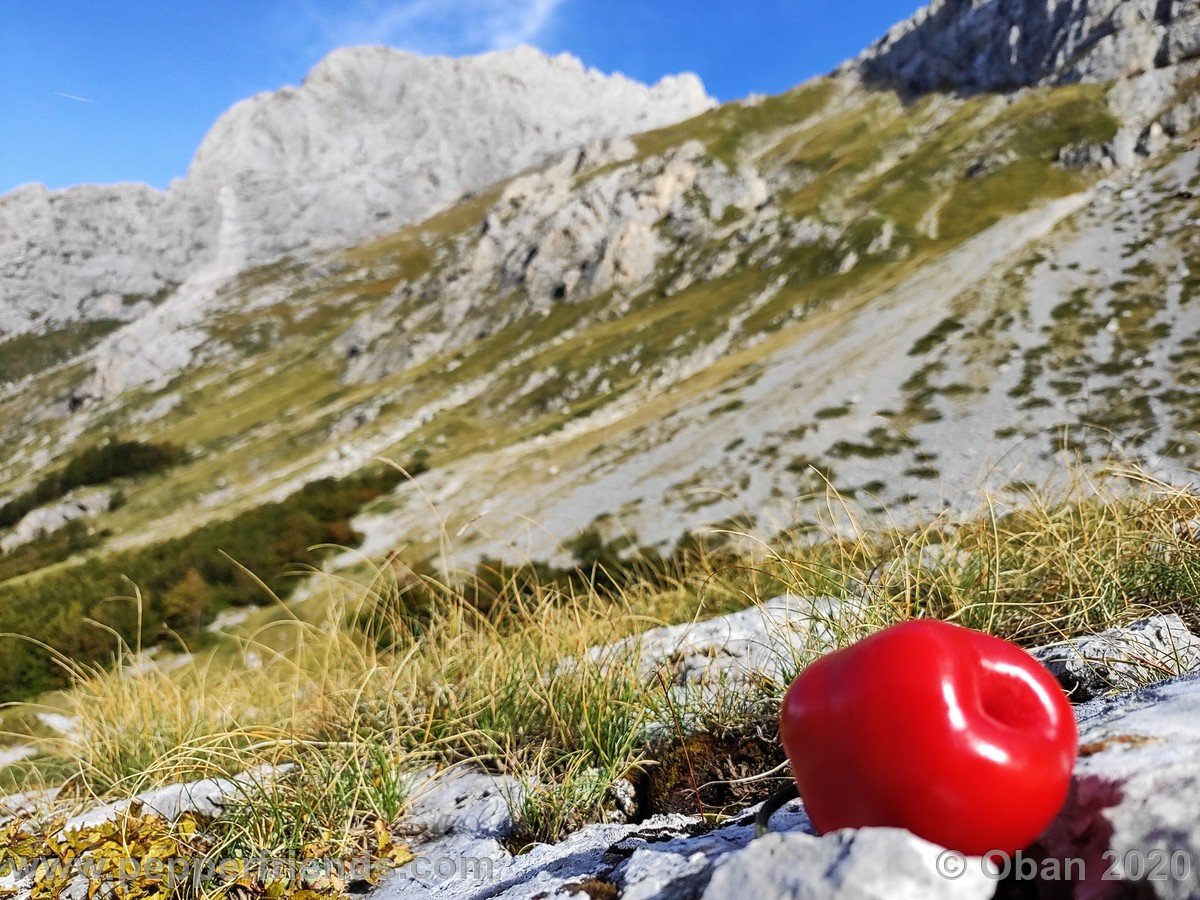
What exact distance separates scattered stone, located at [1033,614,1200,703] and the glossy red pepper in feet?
5.07

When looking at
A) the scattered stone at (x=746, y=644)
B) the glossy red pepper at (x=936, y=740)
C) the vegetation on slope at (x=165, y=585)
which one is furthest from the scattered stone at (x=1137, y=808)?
the vegetation on slope at (x=165, y=585)

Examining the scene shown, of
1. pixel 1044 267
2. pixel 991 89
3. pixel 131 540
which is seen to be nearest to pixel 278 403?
pixel 131 540

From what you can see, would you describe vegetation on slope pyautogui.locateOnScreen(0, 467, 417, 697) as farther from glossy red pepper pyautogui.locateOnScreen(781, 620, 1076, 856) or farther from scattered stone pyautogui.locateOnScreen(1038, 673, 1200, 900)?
scattered stone pyautogui.locateOnScreen(1038, 673, 1200, 900)

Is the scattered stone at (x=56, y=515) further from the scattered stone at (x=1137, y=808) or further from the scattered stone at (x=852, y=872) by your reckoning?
the scattered stone at (x=1137, y=808)

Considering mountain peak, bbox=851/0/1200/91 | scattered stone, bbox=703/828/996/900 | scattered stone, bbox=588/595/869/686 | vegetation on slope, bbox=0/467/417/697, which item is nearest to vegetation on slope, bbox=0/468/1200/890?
scattered stone, bbox=588/595/869/686

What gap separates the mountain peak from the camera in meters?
62.0

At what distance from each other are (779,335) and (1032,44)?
7053 cm

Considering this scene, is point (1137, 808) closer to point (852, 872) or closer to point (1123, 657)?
point (852, 872)

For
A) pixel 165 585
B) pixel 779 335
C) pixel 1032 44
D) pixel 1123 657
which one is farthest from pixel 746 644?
pixel 1032 44

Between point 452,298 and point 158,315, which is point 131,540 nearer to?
point 452,298

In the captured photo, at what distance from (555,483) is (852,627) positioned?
2389 centimetres

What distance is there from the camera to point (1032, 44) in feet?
261

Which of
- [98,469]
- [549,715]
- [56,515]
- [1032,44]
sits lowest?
[549,715]

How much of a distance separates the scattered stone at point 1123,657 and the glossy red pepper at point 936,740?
155 centimetres
